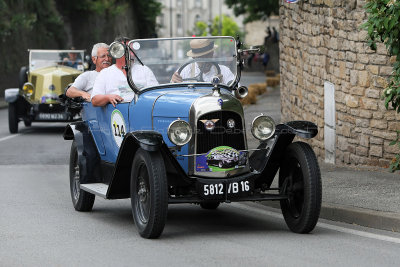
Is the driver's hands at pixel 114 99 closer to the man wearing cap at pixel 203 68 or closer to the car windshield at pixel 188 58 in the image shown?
the car windshield at pixel 188 58

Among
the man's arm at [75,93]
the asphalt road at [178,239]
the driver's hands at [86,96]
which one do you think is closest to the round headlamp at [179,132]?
the asphalt road at [178,239]

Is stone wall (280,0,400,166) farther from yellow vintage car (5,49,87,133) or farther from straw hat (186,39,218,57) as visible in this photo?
yellow vintage car (5,49,87,133)

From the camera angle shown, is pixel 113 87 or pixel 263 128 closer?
pixel 263 128

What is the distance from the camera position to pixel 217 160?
28.6 ft

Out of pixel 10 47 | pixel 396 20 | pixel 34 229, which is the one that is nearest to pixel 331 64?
pixel 396 20

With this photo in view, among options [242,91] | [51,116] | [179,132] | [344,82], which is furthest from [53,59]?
[179,132]

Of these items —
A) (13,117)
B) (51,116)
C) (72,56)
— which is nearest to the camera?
(51,116)

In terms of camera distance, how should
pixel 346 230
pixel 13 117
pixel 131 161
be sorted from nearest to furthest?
pixel 346 230
pixel 131 161
pixel 13 117

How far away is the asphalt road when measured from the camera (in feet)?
24.5

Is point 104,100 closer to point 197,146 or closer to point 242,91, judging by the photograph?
point 242,91

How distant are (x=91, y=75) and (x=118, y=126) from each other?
199 cm

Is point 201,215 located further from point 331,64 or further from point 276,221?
point 331,64

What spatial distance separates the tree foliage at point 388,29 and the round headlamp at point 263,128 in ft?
8.95

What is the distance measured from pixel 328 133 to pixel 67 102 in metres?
4.46
